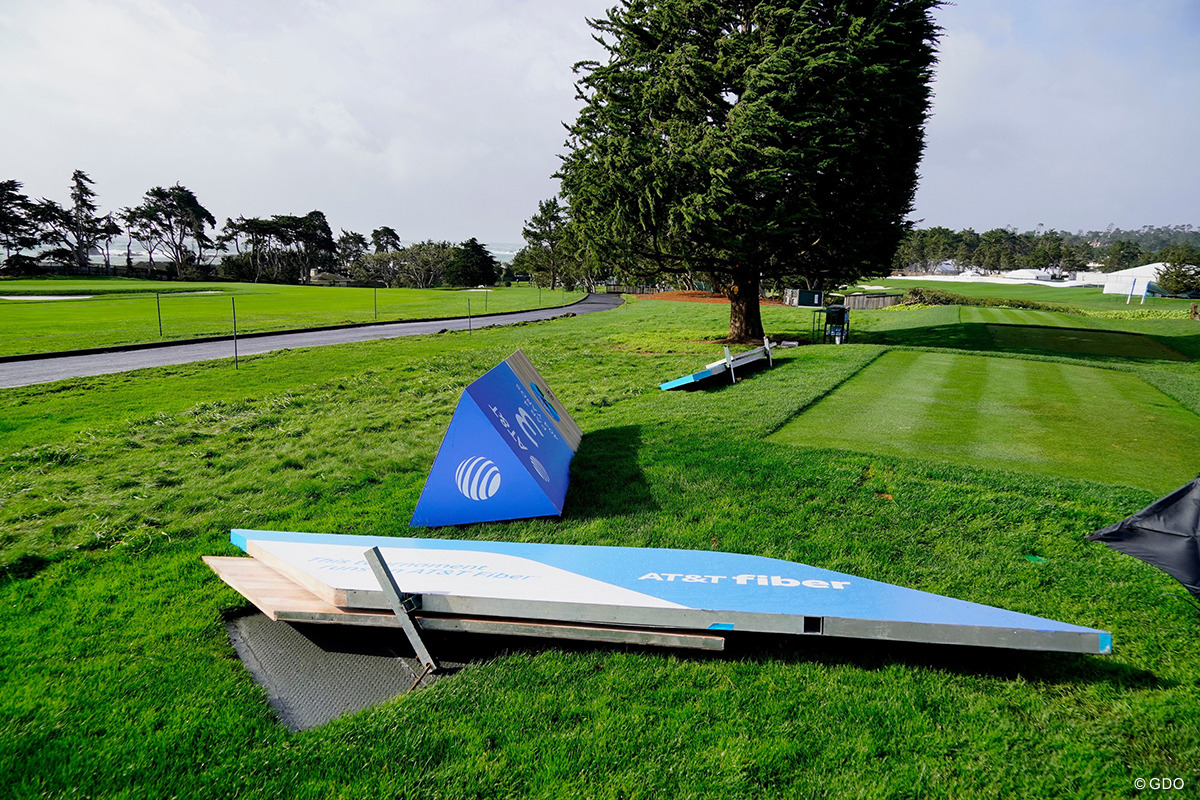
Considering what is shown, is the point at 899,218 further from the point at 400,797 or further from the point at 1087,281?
the point at 1087,281

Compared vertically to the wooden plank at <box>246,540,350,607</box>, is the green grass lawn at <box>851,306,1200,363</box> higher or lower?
higher

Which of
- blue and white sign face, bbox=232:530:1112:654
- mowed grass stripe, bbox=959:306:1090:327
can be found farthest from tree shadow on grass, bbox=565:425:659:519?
mowed grass stripe, bbox=959:306:1090:327

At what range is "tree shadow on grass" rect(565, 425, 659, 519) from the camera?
6480 millimetres

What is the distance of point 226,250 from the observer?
10319 cm

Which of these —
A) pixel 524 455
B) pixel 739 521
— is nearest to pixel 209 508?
pixel 524 455

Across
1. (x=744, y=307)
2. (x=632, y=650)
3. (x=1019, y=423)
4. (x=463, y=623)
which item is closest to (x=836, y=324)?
(x=744, y=307)

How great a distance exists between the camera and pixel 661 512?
633cm

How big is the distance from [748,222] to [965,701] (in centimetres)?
1483

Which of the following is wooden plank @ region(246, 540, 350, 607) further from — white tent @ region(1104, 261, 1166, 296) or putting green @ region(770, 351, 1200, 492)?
white tent @ region(1104, 261, 1166, 296)

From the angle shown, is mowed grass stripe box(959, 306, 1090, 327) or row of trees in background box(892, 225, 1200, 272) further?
row of trees in background box(892, 225, 1200, 272)

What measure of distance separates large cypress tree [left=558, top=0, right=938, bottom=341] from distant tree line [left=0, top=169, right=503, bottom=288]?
7412cm

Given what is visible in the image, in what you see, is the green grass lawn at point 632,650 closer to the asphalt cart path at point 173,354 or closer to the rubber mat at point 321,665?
the rubber mat at point 321,665

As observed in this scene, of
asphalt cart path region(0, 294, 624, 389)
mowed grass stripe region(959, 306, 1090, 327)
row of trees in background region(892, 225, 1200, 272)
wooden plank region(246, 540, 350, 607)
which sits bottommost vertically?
wooden plank region(246, 540, 350, 607)
